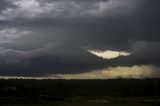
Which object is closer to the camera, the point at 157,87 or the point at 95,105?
the point at 95,105

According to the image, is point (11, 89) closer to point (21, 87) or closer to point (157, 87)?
point (21, 87)

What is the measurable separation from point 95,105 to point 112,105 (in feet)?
13.2

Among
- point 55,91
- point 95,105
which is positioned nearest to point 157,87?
point 55,91

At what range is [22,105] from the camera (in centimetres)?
8888

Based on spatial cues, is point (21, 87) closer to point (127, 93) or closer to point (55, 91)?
point (55, 91)

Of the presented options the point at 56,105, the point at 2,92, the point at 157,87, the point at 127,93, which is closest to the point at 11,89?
the point at 2,92

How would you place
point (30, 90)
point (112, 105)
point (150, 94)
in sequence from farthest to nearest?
1. point (30, 90)
2. point (150, 94)
3. point (112, 105)

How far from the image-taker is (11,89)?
468ft

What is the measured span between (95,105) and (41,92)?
6054 cm

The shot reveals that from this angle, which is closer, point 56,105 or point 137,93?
point 56,105

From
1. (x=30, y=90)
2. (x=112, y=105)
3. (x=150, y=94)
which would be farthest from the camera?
(x=30, y=90)

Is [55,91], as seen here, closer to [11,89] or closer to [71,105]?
[11,89]

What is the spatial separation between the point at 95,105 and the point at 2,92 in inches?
2301

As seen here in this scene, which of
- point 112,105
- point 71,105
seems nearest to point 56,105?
point 71,105
